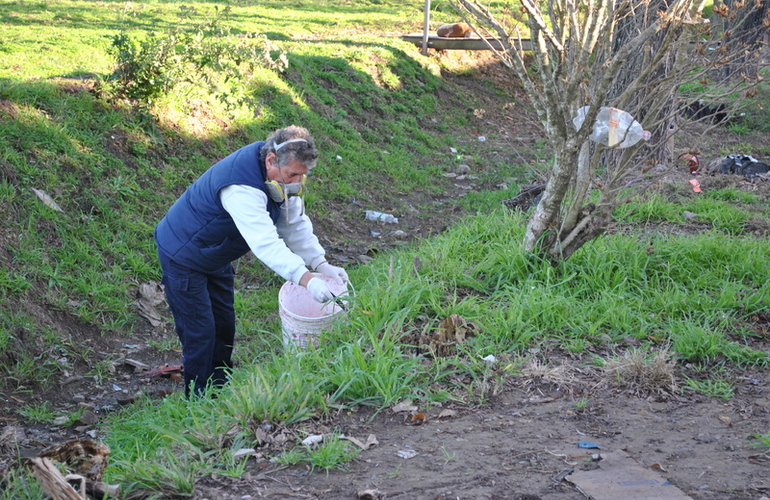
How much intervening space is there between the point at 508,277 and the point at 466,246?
2.20 feet

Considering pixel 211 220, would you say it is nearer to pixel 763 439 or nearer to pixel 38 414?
pixel 38 414

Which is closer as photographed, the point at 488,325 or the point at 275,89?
the point at 488,325

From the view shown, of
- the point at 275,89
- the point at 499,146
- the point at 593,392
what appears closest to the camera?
the point at 593,392

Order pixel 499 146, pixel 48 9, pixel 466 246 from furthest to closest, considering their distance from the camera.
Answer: pixel 48 9
pixel 499 146
pixel 466 246

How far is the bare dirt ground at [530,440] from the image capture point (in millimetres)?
2484

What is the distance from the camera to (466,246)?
199 inches

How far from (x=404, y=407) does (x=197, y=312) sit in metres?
1.37

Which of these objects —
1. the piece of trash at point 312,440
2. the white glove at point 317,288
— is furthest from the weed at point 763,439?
the white glove at point 317,288

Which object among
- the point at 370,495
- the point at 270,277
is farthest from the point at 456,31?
the point at 370,495

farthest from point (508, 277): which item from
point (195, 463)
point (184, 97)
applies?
point (184, 97)

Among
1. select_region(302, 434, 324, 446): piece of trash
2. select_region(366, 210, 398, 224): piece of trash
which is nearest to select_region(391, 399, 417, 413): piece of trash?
select_region(302, 434, 324, 446): piece of trash

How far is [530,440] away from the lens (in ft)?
9.41

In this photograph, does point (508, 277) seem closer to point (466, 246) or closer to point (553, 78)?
point (466, 246)

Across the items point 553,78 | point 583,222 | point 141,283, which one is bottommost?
point 141,283
